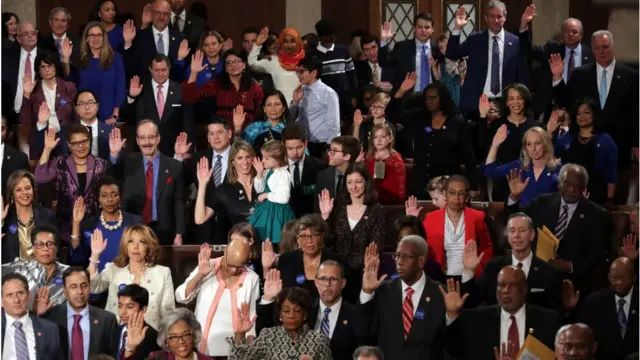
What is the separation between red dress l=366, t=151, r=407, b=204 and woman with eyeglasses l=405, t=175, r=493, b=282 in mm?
699

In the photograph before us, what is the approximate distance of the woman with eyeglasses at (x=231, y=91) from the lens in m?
9.47

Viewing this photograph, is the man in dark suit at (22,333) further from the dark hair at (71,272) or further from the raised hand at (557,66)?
the raised hand at (557,66)

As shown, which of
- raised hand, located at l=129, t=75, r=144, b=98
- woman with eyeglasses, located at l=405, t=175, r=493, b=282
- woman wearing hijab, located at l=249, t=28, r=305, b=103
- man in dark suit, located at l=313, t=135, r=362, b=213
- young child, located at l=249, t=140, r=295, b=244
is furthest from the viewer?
woman wearing hijab, located at l=249, t=28, r=305, b=103

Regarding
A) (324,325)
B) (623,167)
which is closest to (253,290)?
(324,325)

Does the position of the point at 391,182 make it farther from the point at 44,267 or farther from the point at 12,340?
the point at 12,340

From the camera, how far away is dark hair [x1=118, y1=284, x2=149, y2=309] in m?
7.51

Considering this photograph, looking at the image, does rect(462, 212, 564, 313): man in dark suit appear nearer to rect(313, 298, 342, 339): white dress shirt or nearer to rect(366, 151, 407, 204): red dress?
rect(313, 298, 342, 339): white dress shirt

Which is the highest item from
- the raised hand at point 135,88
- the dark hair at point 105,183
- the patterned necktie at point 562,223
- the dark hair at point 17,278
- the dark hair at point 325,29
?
the dark hair at point 325,29

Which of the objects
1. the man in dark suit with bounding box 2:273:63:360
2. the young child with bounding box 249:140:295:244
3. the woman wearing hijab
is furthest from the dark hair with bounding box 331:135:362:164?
the man in dark suit with bounding box 2:273:63:360

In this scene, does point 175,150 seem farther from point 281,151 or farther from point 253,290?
point 253,290

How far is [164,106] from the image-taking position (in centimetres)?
955

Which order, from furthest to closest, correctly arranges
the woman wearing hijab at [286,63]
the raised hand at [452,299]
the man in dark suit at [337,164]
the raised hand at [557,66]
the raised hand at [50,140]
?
the woman wearing hijab at [286,63]
the raised hand at [557,66]
the raised hand at [50,140]
the man in dark suit at [337,164]
the raised hand at [452,299]

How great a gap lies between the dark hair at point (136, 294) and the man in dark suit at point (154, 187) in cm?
104

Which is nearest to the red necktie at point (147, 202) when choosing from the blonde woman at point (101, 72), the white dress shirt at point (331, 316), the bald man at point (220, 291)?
the bald man at point (220, 291)
